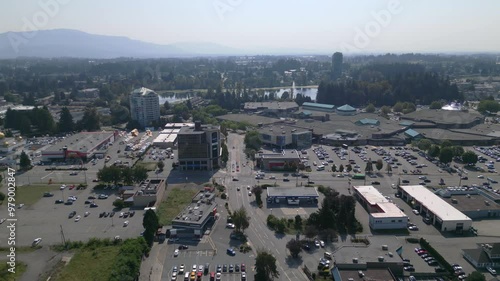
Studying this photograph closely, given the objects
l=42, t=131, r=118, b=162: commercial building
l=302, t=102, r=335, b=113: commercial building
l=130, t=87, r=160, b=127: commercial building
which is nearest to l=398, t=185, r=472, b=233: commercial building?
l=42, t=131, r=118, b=162: commercial building

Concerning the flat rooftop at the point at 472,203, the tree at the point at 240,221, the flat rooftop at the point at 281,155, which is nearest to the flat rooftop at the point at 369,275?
the tree at the point at 240,221

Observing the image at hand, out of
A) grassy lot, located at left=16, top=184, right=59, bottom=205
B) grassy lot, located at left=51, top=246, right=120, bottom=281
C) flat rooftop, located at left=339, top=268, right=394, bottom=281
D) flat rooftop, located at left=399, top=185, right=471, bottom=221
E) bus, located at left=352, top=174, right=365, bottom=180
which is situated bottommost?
grassy lot, located at left=16, top=184, right=59, bottom=205

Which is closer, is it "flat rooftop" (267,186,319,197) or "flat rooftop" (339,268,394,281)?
"flat rooftop" (339,268,394,281)

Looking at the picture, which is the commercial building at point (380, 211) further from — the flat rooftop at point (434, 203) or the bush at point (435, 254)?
the bush at point (435, 254)

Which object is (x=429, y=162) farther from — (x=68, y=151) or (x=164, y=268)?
(x=68, y=151)

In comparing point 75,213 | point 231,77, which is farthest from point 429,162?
point 231,77

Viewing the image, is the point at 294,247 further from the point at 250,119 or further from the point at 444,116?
the point at 444,116

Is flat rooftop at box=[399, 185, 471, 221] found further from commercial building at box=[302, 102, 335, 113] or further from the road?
commercial building at box=[302, 102, 335, 113]
